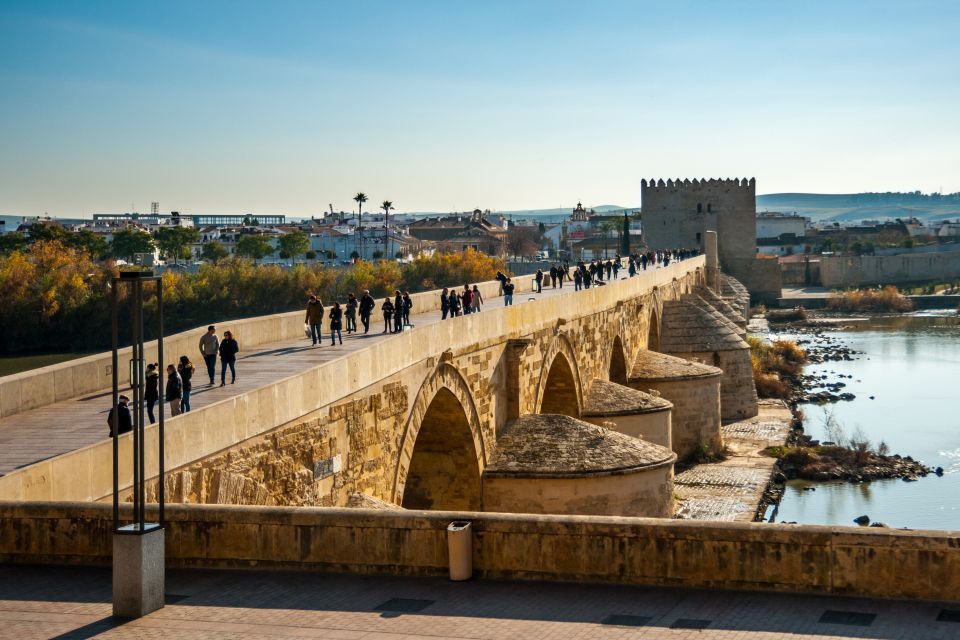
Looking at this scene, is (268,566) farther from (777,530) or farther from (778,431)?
(778,431)

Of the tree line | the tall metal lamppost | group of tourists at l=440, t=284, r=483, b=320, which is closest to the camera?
the tall metal lamppost

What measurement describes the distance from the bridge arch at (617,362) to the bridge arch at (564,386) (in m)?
3.89

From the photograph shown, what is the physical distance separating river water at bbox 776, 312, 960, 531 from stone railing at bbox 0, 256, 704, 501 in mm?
10558

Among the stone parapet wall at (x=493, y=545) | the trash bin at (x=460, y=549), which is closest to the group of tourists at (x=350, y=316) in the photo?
the stone parapet wall at (x=493, y=545)

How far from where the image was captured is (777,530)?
22.7 feet

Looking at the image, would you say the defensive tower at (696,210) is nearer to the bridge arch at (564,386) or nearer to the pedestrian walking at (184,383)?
the bridge arch at (564,386)

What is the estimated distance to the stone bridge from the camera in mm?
8875

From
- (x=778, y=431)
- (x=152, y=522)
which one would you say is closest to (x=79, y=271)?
(x=778, y=431)

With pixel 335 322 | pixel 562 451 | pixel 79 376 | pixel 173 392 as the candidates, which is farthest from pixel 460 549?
pixel 335 322

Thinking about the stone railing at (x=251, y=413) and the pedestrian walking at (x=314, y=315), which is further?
the pedestrian walking at (x=314, y=315)

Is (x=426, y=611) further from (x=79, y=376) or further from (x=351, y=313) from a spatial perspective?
(x=351, y=313)

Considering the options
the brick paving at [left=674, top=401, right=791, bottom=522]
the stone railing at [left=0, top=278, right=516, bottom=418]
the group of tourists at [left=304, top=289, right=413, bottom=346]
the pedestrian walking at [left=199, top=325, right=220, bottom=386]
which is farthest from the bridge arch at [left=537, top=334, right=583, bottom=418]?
the pedestrian walking at [left=199, top=325, right=220, bottom=386]

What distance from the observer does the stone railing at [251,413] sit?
766 centimetres

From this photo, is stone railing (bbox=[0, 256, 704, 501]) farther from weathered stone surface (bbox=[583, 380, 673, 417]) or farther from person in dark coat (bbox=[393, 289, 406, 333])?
weathered stone surface (bbox=[583, 380, 673, 417])
